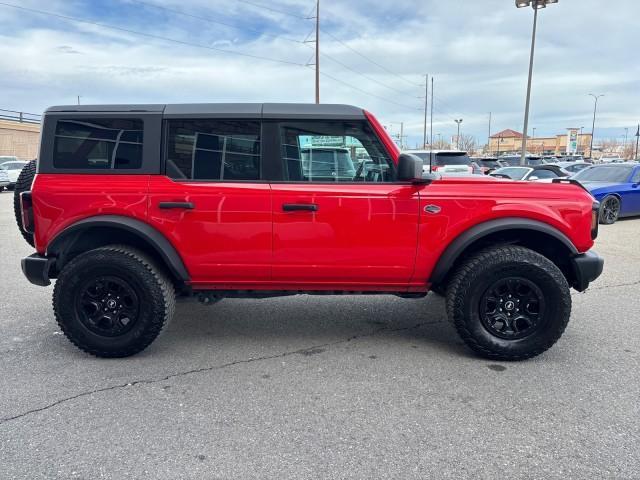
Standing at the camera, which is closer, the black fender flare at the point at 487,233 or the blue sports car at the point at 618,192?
the black fender flare at the point at 487,233

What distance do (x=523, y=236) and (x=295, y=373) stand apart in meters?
2.11

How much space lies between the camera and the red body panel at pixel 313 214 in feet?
11.2

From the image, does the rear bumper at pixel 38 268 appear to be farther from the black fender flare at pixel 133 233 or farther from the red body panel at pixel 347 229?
the red body panel at pixel 347 229

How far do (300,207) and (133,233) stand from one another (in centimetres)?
128

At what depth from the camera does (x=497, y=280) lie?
11.3ft

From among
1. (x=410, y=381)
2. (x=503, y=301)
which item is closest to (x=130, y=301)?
(x=410, y=381)

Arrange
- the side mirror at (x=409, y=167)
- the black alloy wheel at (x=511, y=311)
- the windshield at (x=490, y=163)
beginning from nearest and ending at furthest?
1. the side mirror at (x=409, y=167)
2. the black alloy wheel at (x=511, y=311)
3. the windshield at (x=490, y=163)

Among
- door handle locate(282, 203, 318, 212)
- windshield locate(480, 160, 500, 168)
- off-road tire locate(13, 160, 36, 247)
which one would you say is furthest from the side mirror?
windshield locate(480, 160, 500, 168)

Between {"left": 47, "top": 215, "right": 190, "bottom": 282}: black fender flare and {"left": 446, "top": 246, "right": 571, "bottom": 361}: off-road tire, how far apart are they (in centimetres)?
217

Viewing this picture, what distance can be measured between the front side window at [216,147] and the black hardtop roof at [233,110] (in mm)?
62

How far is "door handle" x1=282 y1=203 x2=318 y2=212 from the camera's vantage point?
3385 mm

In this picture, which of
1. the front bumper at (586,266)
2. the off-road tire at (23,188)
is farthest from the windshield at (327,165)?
the off-road tire at (23,188)

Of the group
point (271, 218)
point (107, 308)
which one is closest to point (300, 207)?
point (271, 218)

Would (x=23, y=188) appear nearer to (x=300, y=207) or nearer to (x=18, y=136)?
(x=300, y=207)
